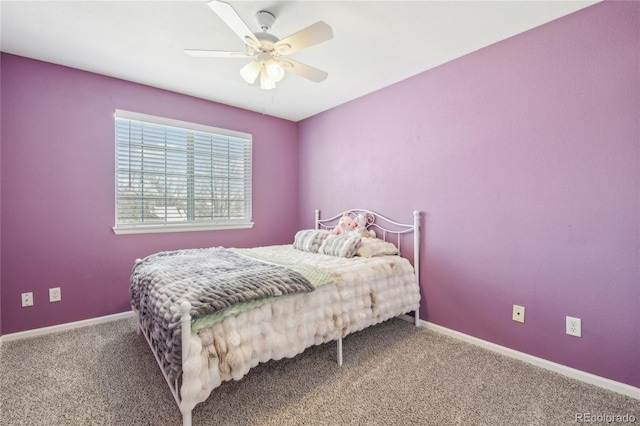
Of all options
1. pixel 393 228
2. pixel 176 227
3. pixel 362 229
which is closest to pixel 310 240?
pixel 362 229

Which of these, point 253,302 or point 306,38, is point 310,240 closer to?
point 253,302

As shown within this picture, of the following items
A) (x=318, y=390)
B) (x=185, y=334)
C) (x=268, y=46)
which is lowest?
(x=318, y=390)

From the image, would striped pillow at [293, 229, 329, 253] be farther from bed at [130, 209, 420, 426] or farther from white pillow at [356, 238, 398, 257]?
white pillow at [356, 238, 398, 257]

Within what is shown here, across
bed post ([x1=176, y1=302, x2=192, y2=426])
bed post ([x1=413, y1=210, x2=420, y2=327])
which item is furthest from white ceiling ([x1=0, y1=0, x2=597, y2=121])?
bed post ([x1=176, y1=302, x2=192, y2=426])

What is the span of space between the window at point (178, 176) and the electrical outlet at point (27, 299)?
0.83m

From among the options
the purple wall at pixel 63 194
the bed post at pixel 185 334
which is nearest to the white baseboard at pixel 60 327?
the purple wall at pixel 63 194

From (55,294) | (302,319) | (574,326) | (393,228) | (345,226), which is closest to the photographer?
(302,319)

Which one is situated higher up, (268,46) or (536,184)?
(268,46)

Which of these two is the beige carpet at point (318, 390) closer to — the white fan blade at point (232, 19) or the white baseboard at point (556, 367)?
the white baseboard at point (556, 367)

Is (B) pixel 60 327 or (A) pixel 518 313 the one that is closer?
(A) pixel 518 313

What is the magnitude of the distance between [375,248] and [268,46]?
1.92 metres

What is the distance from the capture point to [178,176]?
3330 millimetres

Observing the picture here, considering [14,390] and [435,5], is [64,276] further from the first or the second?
[435,5]

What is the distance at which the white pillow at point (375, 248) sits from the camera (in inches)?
110
